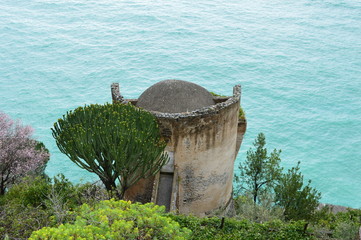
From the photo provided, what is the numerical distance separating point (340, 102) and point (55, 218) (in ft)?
170

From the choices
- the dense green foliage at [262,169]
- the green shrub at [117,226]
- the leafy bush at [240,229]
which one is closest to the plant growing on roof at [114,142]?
the leafy bush at [240,229]

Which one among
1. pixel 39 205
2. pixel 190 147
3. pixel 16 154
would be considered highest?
pixel 190 147

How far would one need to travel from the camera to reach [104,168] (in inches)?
770

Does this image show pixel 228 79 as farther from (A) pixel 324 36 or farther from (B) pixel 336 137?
(A) pixel 324 36

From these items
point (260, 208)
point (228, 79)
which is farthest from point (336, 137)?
point (260, 208)

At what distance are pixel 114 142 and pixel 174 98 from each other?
4670 mm

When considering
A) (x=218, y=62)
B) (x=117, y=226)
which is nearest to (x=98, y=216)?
(x=117, y=226)

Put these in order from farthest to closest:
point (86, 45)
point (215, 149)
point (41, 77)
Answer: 1. point (86, 45)
2. point (41, 77)
3. point (215, 149)

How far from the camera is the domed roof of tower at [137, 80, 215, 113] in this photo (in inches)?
868

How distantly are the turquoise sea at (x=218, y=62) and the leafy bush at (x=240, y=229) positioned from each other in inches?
1085

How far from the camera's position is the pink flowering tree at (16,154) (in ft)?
94.5

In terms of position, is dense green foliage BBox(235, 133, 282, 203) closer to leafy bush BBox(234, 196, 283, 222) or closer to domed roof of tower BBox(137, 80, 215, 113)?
leafy bush BBox(234, 196, 283, 222)

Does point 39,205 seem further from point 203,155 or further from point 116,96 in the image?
point 203,155

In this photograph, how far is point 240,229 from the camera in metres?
17.6
